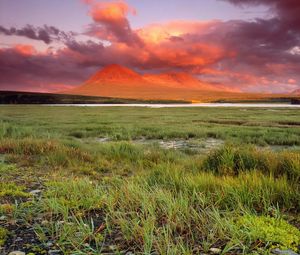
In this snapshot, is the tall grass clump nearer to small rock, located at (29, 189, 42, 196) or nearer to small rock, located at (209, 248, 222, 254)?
small rock, located at (209, 248, 222, 254)

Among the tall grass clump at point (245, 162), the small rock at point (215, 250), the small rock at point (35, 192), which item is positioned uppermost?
the tall grass clump at point (245, 162)

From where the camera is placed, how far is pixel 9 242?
4.26 metres

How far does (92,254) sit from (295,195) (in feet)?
12.1

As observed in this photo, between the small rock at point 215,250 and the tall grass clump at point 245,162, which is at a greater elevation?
the tall grass clump at point 245,162

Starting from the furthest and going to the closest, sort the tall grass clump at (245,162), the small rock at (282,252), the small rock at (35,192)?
1. the tall grass clump at (245,162)
2. the small rock at (35,192)
3. the small rock at (282,252)

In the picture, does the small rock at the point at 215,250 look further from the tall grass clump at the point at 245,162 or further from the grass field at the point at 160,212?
the tall grass clump at the point at 245,162

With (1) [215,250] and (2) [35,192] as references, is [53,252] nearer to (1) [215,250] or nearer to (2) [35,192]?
(1) [215,250]

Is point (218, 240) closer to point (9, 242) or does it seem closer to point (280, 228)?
point (280, 228)

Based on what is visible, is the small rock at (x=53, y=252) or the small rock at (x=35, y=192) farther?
the small rock at (x=35, y=192)

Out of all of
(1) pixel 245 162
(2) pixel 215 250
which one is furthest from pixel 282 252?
(1) pixel 245 162

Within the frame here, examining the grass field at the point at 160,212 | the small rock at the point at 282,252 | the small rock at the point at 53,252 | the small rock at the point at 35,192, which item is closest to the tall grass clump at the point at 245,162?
the grass field at the point at 160,212

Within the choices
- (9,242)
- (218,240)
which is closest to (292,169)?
(218,240)

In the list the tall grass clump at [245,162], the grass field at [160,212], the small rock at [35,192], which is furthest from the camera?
the tall grass clump at [245,162]

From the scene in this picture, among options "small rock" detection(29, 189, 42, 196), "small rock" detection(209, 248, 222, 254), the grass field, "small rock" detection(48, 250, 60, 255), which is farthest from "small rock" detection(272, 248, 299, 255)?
"small rock" detection(29, 189, 42, 196)
